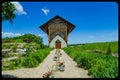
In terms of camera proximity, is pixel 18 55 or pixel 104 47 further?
pixel 104 47

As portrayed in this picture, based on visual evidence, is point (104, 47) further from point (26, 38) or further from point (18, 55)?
point (18, 55)

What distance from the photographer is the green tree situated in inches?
309

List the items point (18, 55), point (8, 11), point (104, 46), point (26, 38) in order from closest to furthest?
1. point (8, 11)
2. point (18, 55)
3. point (104, 46)
4. point (26, 38)

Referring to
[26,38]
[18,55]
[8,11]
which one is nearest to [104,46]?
[26,38]

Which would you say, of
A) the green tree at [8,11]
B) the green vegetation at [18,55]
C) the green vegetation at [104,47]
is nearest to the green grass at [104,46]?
the green vegetation at [104,47]

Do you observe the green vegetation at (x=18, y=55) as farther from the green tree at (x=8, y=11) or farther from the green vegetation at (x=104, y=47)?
the green vegetation at (x=104, y=47)

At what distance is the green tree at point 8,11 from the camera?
7.85 meters

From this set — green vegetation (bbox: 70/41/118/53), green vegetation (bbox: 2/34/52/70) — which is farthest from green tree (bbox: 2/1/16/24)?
green vegetation (bbox: 70/41/118/53)

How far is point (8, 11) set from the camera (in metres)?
7.97

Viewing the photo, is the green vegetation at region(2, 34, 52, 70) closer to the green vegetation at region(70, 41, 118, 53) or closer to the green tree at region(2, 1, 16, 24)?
the green tree at region(2, 1, 16, 24)

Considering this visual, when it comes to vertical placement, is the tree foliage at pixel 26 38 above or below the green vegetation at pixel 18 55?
above

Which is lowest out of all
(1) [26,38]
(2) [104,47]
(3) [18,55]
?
(3) [18,55]

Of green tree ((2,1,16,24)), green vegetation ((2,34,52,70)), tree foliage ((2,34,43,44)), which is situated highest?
green tree ((2,1,16,24))

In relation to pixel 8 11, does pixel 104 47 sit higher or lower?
lower
